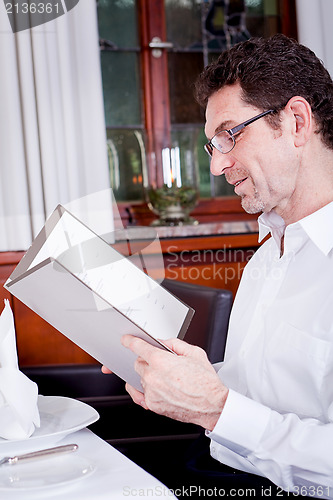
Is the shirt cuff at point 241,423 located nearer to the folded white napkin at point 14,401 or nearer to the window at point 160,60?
the folded white napkin at point 14,401

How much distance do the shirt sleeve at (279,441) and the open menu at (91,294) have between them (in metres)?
0.16

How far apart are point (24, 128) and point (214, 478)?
139cm

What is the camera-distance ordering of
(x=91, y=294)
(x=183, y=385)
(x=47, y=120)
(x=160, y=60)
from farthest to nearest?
(x=160, y=60) < (x=47, y=120) < (x=183, y=385) < (x=91, y=294)

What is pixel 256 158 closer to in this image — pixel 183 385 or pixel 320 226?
pixel 320 226

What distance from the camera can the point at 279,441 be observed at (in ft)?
3.18

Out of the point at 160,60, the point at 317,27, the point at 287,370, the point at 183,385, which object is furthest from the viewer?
the point at 160,60

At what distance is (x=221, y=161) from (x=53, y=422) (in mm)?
617

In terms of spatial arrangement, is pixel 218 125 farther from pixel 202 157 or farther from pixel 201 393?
pixel 202 157

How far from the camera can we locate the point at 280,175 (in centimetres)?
120

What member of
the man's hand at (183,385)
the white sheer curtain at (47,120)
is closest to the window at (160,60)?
the white sheer curtain at (47,120)

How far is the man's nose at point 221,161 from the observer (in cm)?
126

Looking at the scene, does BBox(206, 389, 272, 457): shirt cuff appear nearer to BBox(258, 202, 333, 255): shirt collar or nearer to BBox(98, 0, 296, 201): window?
BBox(258, 202, 333, 255): shirt collar

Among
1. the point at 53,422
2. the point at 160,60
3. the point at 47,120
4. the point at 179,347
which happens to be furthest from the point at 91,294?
the point at 160,60

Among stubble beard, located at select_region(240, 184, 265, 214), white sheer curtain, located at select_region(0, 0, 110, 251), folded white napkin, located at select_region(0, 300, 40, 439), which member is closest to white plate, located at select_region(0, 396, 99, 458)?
folded white napkin, located at select_region(0, 300, 40, 439)
